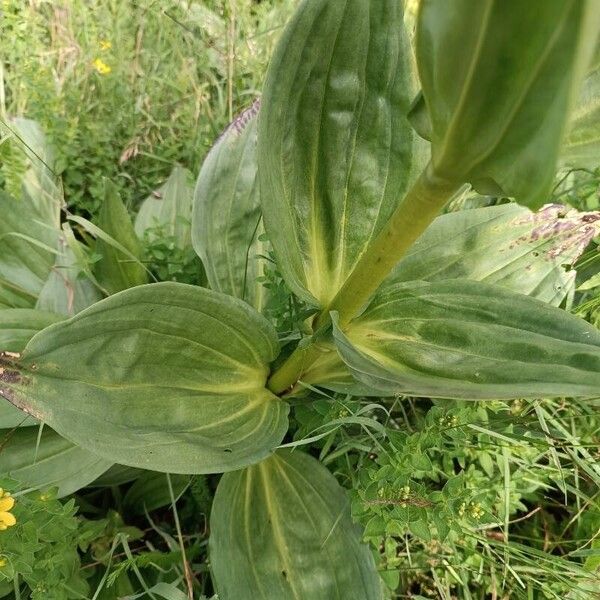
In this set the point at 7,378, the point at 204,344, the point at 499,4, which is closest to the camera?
Answer: the point at 499,4

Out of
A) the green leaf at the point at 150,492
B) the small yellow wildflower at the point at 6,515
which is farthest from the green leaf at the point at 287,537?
the small yellow wildflower at the point at 6,515

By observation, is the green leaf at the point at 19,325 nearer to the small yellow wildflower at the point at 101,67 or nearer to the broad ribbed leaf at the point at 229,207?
the broad ribbed leaf at the point at 229,207

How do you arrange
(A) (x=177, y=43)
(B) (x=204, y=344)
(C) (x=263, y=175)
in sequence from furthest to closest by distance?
(A) (x=177, y=43)
(B) (x=204, y=344)
(C) (x=263, y=175)

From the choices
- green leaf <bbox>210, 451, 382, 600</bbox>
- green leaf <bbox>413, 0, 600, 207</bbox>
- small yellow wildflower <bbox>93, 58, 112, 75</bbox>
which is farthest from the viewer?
small yellow wildflower <bbox>93, 58, 112, 75</bbox>

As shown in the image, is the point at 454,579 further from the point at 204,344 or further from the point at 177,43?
the point at 177,43

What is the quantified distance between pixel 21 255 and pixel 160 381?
2.52ft

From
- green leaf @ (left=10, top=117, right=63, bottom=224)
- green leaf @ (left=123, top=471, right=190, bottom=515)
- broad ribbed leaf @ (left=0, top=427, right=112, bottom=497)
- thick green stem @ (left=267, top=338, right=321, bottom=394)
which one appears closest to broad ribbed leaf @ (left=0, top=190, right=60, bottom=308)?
green leaf @ (left=10, top=117, right=63, bottom=224)

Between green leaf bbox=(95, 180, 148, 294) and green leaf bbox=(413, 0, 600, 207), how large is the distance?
95 cm

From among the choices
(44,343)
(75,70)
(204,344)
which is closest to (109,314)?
(44,343)

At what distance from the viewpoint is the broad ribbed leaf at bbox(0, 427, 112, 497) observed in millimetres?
1172

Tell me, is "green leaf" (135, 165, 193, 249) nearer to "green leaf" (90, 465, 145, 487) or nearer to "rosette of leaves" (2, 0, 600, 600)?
"rosette of leaves" (2, 0, 600, 600)

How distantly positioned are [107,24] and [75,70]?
273mm

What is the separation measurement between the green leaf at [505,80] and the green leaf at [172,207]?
43.4 inches

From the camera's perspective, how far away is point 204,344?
1095 mm
